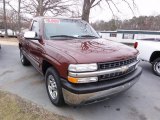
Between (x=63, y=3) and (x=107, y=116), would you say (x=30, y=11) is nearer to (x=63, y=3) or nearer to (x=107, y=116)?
(x=63, y=3)

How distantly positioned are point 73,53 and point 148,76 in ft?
12.6

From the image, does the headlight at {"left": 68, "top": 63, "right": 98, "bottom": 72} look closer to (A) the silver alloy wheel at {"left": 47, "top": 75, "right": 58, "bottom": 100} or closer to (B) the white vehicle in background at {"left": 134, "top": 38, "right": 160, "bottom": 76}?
(A) the silver alloy wheel at {"left": 47, "top": 75, "right": 58, "bottom": 100}

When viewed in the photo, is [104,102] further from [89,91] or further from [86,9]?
[86,9]

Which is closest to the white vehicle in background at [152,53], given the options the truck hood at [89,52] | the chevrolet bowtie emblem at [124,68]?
the truck hood at [89,52]

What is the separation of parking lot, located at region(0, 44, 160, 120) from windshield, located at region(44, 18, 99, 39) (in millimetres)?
1441

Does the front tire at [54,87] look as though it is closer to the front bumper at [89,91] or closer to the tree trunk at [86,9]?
the front bumper at [89,91]

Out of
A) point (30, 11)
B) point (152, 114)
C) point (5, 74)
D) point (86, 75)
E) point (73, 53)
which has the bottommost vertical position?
point (152, 114)

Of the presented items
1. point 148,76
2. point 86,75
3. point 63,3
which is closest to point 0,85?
point 86,75

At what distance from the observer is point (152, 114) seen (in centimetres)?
338

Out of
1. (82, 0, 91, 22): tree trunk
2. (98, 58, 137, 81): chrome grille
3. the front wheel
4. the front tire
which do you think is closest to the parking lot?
the front tire

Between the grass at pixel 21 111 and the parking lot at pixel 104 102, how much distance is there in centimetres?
18

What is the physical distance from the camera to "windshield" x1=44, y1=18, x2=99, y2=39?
398 centimetres

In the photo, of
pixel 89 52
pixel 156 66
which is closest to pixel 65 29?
pixel 89 52

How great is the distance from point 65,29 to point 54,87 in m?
1.51
